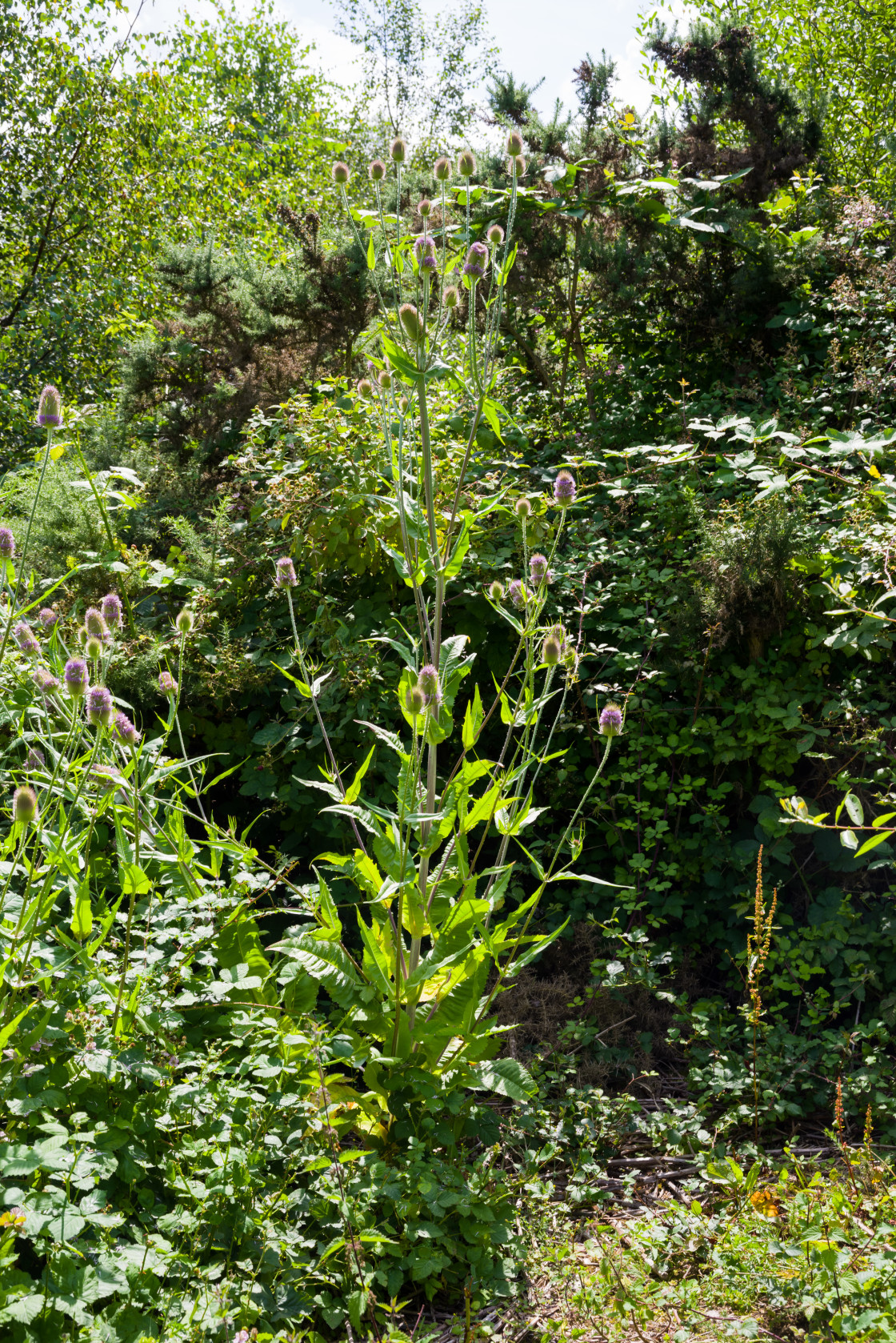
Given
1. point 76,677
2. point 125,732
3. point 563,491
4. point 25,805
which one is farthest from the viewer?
point 563,491

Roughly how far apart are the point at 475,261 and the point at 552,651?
3.02ft

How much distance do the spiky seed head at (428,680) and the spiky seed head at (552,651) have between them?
26cm

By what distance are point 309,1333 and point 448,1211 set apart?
1.20 ft

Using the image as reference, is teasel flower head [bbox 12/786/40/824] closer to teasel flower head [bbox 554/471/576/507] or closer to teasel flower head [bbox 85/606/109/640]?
teasel flower head [bbox 85/606/109/640]

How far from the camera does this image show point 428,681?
6.09ft

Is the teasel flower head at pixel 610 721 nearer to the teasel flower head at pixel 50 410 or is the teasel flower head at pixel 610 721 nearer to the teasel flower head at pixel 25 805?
the teasel flower head at pixel 25 805

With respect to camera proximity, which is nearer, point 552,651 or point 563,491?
point 552,651

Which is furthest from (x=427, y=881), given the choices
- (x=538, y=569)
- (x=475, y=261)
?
(x=475, y=261)

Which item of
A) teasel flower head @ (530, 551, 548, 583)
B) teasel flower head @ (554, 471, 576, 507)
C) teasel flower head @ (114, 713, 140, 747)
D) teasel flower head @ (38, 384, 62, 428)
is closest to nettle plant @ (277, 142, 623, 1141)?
teasel flower head @ (530, 551, 548, 583)

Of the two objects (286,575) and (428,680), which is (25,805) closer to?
(428,680)

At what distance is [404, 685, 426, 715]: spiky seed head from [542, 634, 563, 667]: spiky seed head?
1.02 ft

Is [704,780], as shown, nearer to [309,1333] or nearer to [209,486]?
[309,1333]

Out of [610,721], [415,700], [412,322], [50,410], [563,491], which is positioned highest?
[412,322]

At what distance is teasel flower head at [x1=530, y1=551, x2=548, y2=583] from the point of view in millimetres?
2260
